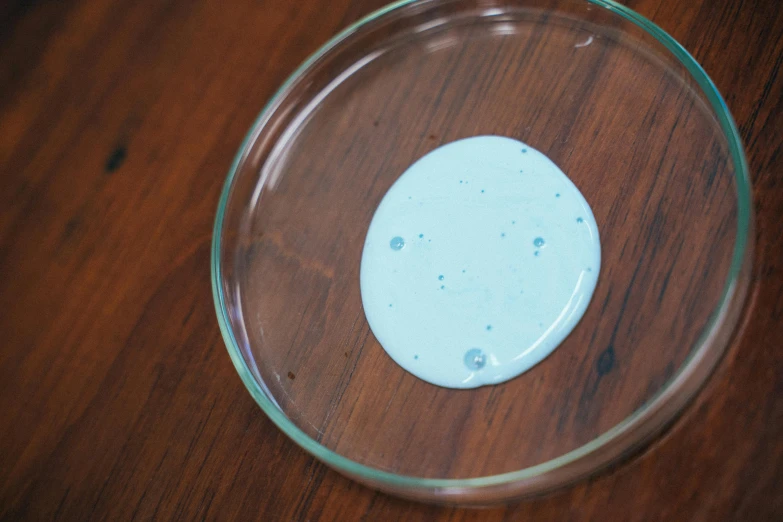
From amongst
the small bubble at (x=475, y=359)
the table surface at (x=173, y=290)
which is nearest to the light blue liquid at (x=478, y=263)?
the small bubble at (x=475, y=359)

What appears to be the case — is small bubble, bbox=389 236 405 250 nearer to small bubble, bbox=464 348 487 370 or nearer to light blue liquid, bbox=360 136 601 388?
light blue liquid, bbox=360 136 601 388

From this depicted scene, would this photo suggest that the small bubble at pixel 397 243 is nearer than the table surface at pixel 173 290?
No

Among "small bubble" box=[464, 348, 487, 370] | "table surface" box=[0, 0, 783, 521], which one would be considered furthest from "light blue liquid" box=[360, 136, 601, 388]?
"table surface" box=[0, 0, 783, 521]

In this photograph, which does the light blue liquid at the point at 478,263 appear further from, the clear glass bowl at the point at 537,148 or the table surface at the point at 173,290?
the table surface at the point at 173,290

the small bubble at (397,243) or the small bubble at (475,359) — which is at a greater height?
the small bubble at (397,243)

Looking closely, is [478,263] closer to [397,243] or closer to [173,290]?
[397,243]

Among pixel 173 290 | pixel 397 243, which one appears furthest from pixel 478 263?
pixel 173 290
